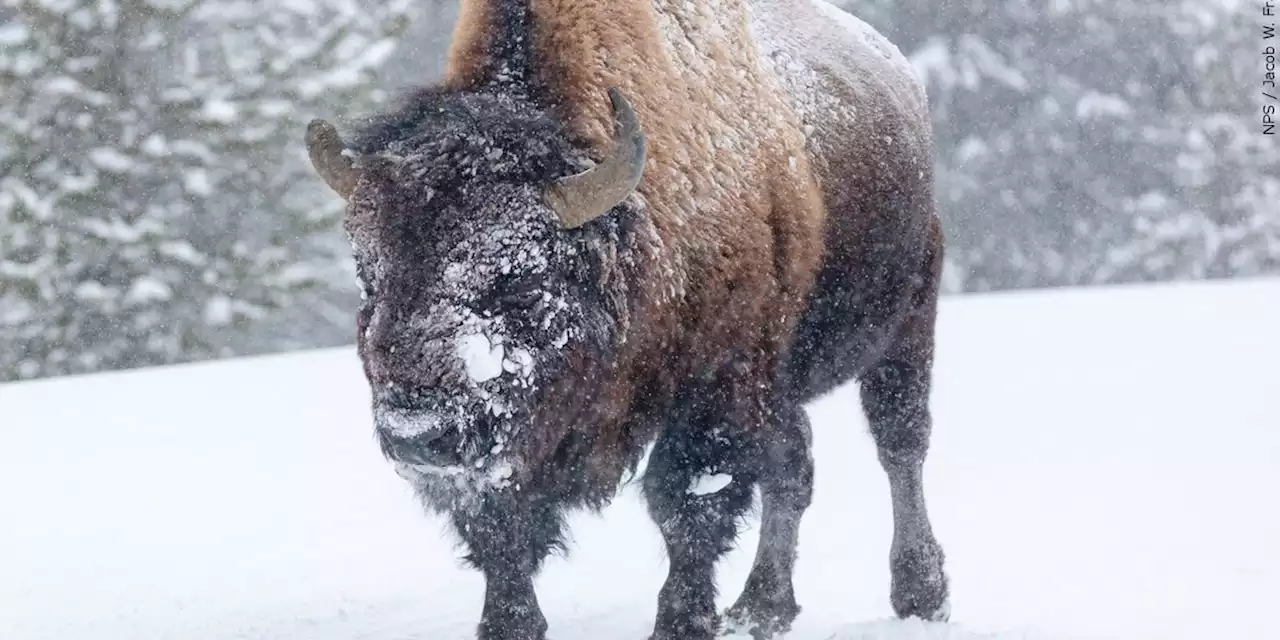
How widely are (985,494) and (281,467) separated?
4234mm

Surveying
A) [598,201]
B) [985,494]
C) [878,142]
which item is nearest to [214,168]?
[985,494]

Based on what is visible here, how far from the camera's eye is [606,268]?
3738 millimetres

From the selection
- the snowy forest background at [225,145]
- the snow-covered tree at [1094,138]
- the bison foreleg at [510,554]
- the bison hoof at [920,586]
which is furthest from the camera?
the snow-covered tree at [1094,138]

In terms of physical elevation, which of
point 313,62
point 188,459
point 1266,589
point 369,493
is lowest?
point 313,62

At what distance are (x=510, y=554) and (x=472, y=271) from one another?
92cm

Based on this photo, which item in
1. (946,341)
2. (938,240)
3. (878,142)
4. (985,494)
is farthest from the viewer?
(946,341)

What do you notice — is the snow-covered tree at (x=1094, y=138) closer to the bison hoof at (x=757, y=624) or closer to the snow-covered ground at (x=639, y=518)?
the snow-covered ground at (x=639, y=518)

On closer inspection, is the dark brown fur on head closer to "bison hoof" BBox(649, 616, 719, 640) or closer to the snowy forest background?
"bison hoof" BBox(649, 616, 719, 640)

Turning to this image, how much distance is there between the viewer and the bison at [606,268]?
3.53 meters

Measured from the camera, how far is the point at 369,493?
805 cm

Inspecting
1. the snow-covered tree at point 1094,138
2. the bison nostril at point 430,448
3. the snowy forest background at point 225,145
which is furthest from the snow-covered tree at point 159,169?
the bison nostril at point 430,448

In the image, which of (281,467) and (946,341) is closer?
(281,467)

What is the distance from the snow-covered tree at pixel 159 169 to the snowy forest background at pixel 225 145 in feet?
0.09

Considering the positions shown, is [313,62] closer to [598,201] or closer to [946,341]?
[946,341]
